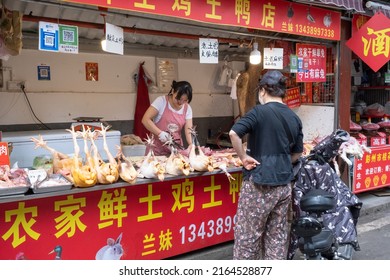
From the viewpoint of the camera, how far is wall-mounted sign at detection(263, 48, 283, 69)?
5.55 meters

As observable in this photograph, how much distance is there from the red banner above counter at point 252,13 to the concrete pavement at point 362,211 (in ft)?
8.74

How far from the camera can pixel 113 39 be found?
A: 13.5 feet

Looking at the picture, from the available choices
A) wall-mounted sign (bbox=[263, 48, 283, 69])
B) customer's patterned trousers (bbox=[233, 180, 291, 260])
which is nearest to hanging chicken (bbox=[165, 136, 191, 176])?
customer's patterned trousers (bbox=[233, 180, 291, 260])

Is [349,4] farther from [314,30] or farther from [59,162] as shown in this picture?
[59,162]

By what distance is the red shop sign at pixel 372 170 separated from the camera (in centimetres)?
664

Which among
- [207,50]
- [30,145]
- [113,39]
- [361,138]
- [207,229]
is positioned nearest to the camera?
[113,39]

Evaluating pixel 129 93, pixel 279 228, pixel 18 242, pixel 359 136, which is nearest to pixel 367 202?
pixel 359 136

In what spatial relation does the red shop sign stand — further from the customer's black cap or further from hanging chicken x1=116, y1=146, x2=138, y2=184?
hanging chicken x1=116, y1=146, x2=138, y2=184

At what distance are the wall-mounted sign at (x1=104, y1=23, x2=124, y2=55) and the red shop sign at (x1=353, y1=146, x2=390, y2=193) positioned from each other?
442 centimetres

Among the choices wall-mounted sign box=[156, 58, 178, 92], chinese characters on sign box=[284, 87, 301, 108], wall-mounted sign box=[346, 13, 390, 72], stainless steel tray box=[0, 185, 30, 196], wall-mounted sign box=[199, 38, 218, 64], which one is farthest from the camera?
wall-mounted sign box=[156, 58, 178, 92]

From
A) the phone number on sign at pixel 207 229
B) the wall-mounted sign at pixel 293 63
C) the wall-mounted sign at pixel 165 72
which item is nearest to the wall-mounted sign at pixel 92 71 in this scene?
the wall-mounted sign at pixel 165 72

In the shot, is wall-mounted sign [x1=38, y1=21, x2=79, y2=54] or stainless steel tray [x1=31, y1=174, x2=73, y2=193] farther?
wall-mounted sign [x1=38, y1=21, x2=79, y2=54]

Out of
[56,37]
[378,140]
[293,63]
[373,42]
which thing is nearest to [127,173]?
[56,37]

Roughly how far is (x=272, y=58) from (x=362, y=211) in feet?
9.94
